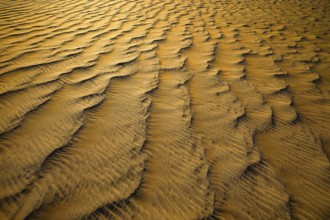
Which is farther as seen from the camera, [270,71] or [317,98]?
[270,71]

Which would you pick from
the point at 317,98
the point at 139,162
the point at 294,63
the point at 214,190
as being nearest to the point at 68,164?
the point at 139,162

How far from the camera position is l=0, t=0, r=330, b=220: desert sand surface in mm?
1167

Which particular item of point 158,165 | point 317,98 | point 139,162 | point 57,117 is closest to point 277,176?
point 158,165

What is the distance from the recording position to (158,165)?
133cm

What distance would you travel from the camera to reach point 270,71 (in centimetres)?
253

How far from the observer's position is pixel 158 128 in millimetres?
1575

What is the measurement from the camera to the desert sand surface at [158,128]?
117 cm

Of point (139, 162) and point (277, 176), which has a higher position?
point (139, 162)

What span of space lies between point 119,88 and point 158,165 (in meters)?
0.87

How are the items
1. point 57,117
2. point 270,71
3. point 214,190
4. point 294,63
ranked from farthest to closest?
point 294,63 → point 270,71 → point 57,117 → point 214,190

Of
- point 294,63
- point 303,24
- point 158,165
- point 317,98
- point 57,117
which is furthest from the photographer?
point 303,24

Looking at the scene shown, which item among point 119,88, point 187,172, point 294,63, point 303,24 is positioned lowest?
point 303,24

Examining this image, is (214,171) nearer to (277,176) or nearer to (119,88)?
(277,176)

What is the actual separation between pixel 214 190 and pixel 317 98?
1515 millimetres
